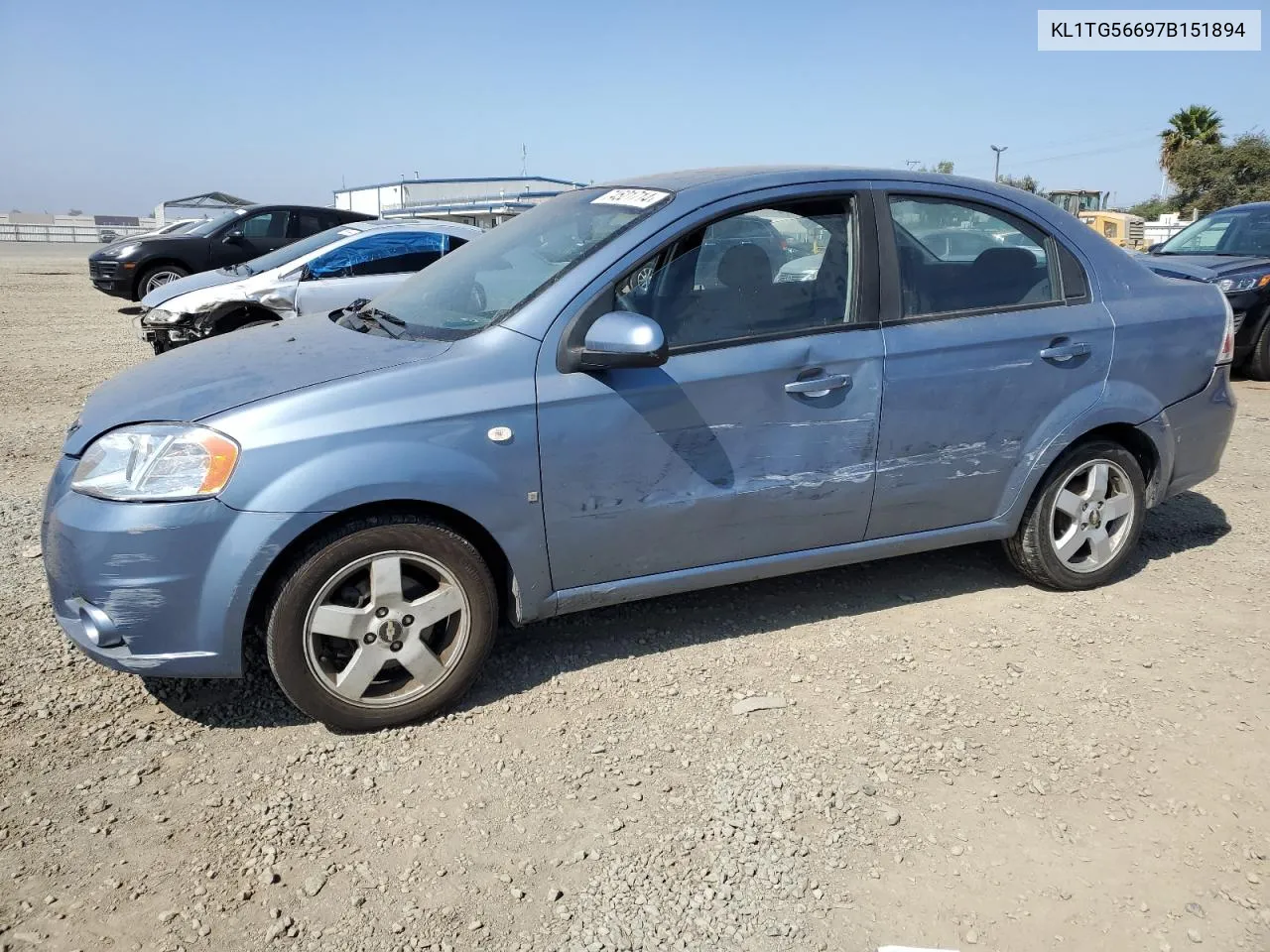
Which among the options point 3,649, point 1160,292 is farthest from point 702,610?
point 3,649

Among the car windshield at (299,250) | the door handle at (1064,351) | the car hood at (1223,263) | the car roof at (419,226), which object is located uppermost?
the car roof at (419,226)

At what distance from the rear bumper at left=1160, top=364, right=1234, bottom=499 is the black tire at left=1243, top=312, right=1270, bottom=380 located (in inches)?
227

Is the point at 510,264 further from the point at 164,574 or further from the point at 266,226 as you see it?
the point at 266,226

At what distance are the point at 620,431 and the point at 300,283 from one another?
20.7 feet

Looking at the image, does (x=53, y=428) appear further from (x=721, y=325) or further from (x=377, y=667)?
(x=721, y=325)

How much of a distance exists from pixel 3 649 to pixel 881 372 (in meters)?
3.52

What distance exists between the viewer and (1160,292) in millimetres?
4238

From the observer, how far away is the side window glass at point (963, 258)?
3.78 metres

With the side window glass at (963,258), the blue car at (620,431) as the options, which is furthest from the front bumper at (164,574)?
the side window glass at (963,258)

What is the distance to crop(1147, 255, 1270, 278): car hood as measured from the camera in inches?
357

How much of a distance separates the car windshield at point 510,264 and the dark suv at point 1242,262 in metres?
7.18

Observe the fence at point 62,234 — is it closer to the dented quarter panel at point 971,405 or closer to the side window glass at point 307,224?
the side window glass at point 307,224

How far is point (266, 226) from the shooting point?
14320 mm

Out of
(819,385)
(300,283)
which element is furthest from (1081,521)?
(300,283)
